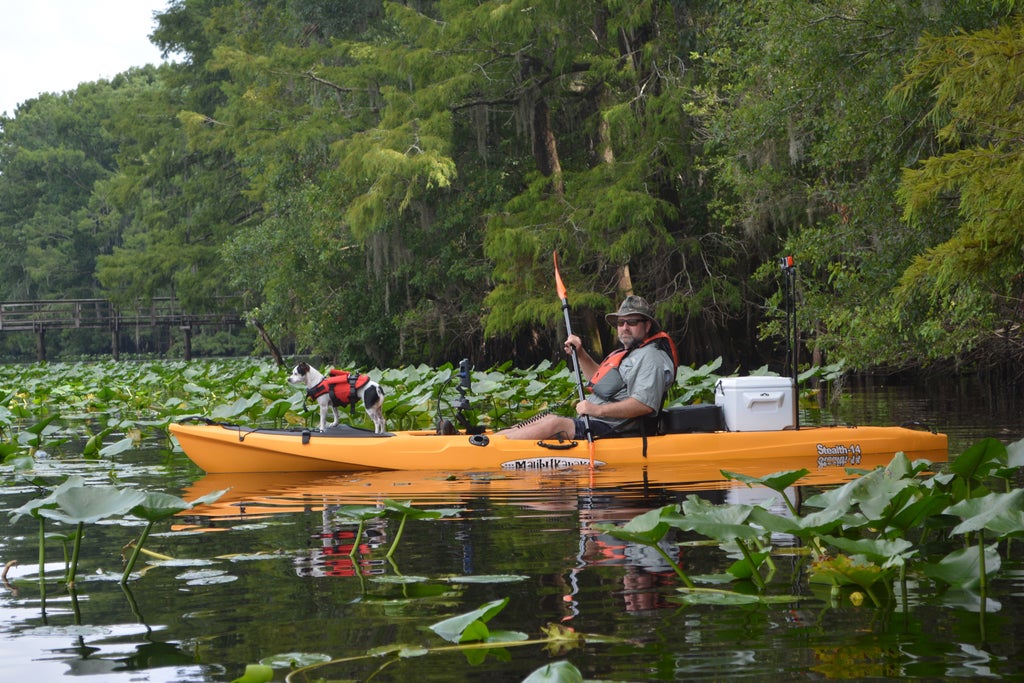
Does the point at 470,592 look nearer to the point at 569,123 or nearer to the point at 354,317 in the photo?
the point at 569,123

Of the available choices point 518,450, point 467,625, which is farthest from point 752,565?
point 518,450

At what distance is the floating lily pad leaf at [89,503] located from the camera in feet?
11.8

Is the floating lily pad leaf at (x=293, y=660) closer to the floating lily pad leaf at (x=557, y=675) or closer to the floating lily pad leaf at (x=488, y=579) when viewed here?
the floating lily pad leaf at (x=557, y=675)

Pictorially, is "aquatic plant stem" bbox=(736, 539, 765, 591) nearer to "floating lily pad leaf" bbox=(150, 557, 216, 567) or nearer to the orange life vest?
"floating lily pad leaf" bbox=(150, 557, 216, 567)

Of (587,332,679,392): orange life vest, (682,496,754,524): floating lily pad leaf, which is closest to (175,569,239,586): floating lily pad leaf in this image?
(682,496,754,524): floating lily pad leaf

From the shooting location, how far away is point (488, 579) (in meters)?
4.11

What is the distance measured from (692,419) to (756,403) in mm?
467

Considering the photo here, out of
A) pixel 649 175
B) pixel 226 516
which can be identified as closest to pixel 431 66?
pixel 649 175

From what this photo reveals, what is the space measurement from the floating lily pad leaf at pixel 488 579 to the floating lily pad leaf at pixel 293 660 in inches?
38.6

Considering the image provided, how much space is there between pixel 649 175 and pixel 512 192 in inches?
147

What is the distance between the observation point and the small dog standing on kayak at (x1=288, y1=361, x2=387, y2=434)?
959 cm

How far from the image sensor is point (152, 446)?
36.0 feet

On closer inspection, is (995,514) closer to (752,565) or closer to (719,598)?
(752,565)

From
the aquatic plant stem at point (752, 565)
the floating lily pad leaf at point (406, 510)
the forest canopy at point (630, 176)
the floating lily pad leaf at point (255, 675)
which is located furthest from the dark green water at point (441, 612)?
the forest canopy at point (630, 176)
